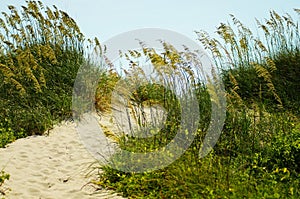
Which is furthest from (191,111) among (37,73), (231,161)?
(37,73)

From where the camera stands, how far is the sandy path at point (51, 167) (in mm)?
4605

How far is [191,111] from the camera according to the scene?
5.57 metres

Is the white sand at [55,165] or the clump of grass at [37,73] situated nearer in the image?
the white sand at [55,165]

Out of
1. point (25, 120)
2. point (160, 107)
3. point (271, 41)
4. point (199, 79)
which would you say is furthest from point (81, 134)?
point (271, 41)

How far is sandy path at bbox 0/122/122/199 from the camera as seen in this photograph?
181 inches

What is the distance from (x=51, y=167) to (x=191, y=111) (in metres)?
1.83

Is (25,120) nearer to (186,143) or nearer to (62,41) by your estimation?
(62,41)

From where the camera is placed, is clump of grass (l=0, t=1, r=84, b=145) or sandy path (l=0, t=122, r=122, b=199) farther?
clump of grass (l=0, t=1, r=84, b=145)

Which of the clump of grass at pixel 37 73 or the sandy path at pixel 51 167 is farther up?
the clump of grass at pixel 37 73

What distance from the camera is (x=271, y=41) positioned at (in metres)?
8.20

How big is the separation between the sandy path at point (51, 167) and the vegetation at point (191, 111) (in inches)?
8.1

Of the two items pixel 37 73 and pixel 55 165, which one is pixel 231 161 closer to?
pixel 55 165

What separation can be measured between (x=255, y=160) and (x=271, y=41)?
415 centimetres

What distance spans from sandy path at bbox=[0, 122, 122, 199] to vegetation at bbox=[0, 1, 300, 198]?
0.67 feet
